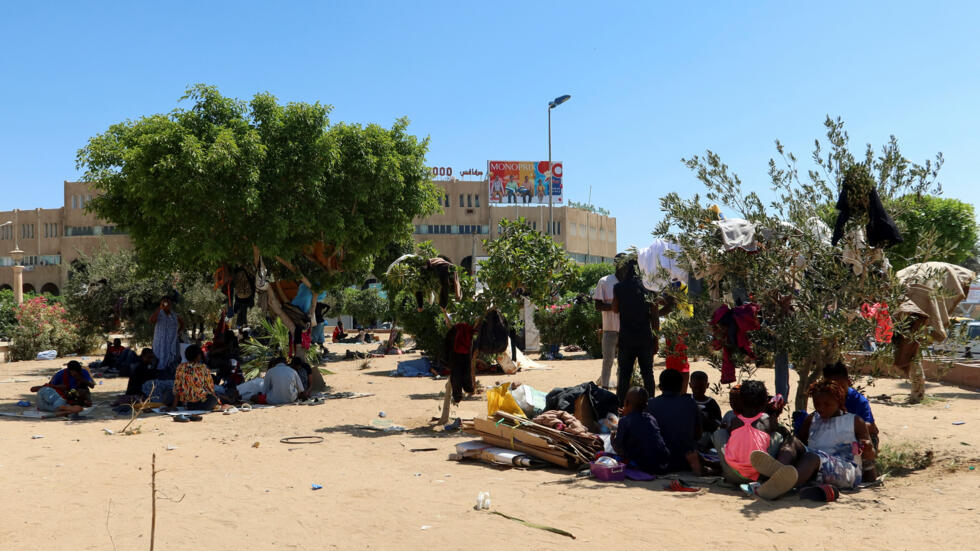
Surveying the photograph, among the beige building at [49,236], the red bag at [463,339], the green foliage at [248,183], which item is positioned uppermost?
the beige building at [49,236]

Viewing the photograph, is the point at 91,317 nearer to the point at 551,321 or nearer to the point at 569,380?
the point at 551,321

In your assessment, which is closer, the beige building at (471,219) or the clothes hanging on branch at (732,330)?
the clothes hanging on branch at (732,330)

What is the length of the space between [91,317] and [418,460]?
18466 millimetres

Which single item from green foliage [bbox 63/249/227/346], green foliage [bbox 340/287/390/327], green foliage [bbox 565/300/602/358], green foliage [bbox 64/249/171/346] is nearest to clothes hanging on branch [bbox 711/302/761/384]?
green foliage [bbox 565/300/602/358]

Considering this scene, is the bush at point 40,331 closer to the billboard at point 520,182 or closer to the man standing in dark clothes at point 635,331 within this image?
the man standing in dark clothes at point 635,331

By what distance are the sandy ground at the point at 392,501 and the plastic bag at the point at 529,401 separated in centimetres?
89

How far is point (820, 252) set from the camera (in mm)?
6797

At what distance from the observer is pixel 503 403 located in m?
8.63

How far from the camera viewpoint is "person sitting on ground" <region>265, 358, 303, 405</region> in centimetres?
1275

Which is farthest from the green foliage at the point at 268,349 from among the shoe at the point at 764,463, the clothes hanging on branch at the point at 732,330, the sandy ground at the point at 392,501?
the shoe at the point at 764,463

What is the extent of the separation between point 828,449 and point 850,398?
0.54 meters

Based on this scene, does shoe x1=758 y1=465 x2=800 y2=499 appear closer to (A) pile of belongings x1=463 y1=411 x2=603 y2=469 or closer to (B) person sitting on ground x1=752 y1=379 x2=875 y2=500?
(B) person sitting on ground x1=752 y1=379 x2=875 y2=500

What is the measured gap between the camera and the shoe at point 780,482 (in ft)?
18.7

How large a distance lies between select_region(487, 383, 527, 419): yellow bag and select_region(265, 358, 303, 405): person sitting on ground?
5.13 meters
